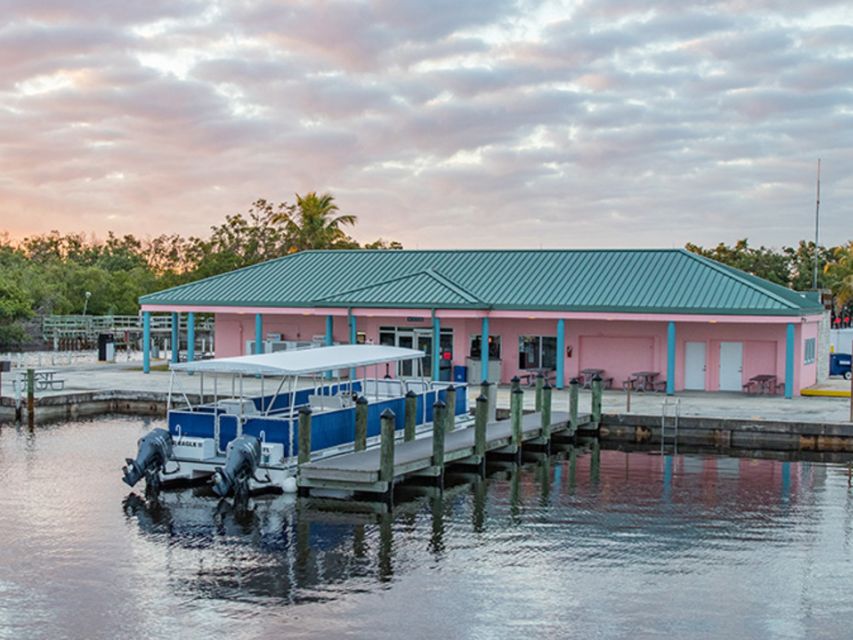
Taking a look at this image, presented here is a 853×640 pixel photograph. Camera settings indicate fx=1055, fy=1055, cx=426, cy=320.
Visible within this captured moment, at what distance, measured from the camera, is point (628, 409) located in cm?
3234

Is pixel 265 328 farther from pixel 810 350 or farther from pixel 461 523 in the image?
pixel 461 523

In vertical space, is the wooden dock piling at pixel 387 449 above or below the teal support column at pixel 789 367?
below

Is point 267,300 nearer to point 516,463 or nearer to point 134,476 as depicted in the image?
point 516,463

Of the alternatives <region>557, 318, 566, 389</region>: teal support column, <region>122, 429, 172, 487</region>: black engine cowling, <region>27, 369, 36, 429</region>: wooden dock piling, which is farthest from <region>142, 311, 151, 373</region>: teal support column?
<region>122, 429, 172, 487</region>: black engine cowling

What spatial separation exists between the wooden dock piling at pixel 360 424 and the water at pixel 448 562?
221 cm

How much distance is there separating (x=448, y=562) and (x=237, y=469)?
18.3 ft

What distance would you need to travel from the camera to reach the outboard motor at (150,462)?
2128cm

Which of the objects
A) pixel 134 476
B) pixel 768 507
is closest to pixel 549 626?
pixel 768 507

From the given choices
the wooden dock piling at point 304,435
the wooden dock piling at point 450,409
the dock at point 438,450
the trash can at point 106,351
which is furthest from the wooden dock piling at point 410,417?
the trash can at point 106,351

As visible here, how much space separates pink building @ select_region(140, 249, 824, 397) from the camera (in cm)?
3862

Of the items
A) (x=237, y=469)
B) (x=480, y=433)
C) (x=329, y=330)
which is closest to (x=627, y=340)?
(x=329, y=330)

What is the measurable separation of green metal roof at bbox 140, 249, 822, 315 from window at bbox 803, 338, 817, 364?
151cm

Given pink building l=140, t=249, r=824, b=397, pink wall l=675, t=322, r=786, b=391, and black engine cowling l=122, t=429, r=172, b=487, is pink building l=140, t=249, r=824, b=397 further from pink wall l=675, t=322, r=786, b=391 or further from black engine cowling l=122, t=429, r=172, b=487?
black engine cowling l=122, t=429, r=172, b=487

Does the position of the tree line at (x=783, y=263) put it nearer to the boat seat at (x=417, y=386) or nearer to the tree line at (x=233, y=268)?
the tree line at (x=233, y=268)
